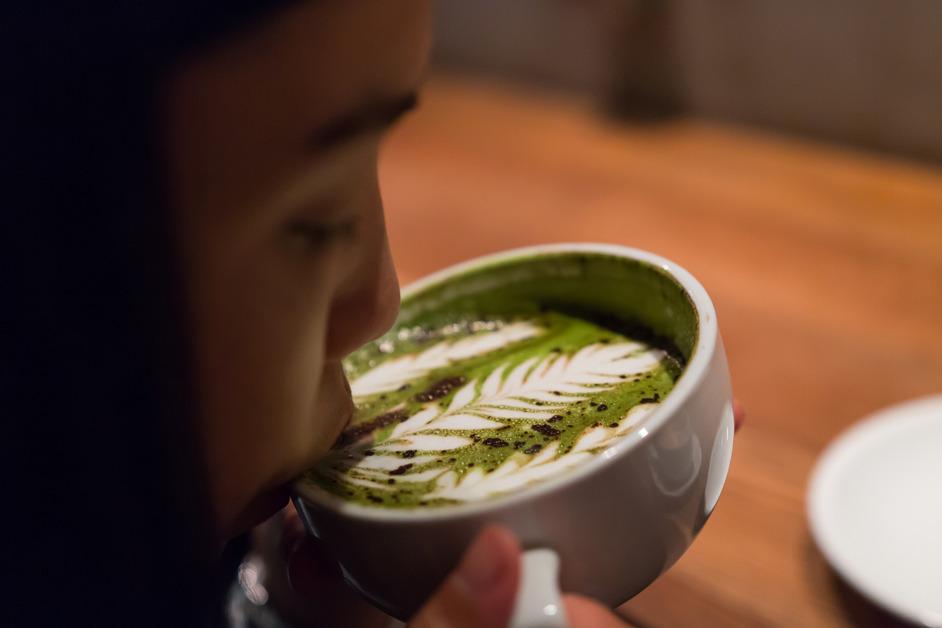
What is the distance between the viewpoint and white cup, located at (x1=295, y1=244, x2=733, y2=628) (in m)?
0.31

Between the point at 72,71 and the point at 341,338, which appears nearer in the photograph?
the point at 72,71

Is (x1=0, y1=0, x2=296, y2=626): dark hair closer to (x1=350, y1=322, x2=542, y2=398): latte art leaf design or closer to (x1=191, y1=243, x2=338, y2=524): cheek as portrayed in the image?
(x1=191, y1=243, x2=338, y2=524): cheek

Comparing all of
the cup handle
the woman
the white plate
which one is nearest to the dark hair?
the woman

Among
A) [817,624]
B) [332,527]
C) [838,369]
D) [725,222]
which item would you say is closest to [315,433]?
[332,527]

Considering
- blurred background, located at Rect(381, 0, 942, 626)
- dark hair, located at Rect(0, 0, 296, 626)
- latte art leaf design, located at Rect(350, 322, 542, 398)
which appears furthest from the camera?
blurred background, located at Rect(381, 0, 942, 626)

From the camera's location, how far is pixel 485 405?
0.42m

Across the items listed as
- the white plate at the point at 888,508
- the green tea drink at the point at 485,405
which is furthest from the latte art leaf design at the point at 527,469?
the white plate at the point at 888,508

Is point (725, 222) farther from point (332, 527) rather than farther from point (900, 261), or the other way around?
point (332, 527)

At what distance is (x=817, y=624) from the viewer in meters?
0.52

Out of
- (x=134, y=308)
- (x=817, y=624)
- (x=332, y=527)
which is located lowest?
(x=817, y=624)

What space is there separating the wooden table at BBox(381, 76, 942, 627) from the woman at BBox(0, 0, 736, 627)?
125mm

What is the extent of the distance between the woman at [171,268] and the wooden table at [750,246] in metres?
0.13

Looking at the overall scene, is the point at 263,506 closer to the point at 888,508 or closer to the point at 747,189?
the point at 888,508

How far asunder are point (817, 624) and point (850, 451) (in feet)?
0.43
